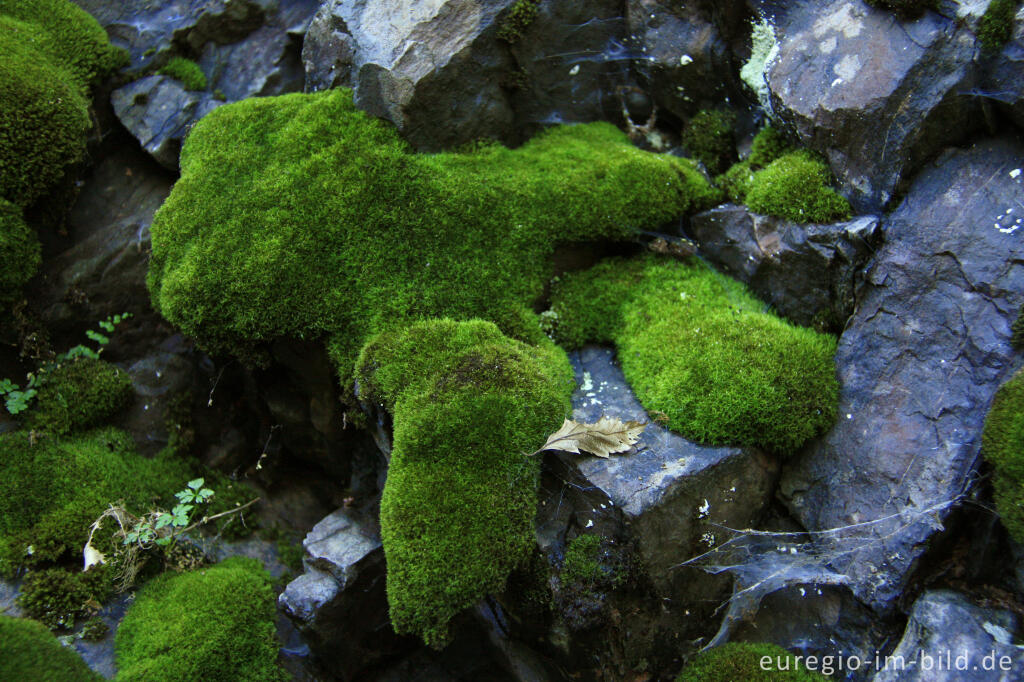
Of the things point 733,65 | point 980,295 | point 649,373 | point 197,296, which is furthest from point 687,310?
point 197,296

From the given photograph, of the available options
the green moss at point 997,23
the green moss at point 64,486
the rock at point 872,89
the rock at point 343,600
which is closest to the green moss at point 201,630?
the rock at point 343,600

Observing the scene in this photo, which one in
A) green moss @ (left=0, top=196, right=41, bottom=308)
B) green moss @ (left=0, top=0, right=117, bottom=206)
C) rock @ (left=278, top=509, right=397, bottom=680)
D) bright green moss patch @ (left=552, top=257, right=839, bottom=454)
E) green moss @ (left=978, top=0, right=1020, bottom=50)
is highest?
green moss @ (left=0, top=0, right=117, bottom=206)

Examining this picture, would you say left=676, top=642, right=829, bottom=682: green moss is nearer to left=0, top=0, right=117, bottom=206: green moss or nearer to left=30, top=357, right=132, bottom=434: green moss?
left=30, top=357, right=132, bottom=434: green moss

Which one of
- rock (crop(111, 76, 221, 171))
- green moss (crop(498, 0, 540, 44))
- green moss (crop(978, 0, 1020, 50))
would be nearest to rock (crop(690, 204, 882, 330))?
green moss (crop(978, 0, 1020, 50))

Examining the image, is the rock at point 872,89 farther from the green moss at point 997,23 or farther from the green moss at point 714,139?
the green moss at point 714,139

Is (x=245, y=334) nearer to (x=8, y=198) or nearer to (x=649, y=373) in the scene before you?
(x=8, y=198)

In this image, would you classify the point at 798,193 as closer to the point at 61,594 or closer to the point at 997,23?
the point at 997,23
